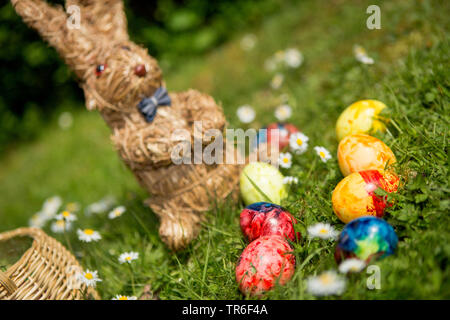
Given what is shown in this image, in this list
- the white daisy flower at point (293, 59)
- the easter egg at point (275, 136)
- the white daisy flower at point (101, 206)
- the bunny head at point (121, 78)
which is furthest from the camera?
the white daisy flower at point (293, 59)

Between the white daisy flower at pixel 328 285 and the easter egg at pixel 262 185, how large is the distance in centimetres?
74

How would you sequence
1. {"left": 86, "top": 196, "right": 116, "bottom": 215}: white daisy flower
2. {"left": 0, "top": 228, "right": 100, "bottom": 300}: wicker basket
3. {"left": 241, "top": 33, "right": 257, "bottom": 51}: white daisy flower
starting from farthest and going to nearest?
{"left": 241, "top": 33, "right": 257, "bottom": 51}: white daisy flower < {"left": 86, "top": 196, "right": 116, "bottom": 215}: white daisy flower < {"left": 0, "top": 228, "right": 100, "bottom": 300}: wicker basket

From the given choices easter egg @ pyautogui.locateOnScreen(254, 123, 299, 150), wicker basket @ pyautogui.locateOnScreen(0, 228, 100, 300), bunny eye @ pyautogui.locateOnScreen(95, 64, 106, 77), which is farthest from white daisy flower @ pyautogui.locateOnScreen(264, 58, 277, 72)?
wicker basket @ pyautogui.locateOnScreen(0, 228, 100, 300)

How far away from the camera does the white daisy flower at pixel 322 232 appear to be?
5.51 feet

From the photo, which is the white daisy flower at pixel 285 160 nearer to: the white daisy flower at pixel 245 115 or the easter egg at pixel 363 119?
the easter egg at pixel 363 119

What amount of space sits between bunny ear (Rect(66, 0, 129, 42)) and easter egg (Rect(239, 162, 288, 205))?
1140 millimetres

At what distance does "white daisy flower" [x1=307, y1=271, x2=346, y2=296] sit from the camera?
1.40 metres

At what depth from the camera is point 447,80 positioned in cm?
221

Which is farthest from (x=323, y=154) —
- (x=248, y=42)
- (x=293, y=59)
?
(x=248, y=42)

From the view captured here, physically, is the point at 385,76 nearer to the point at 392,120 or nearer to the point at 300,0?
the point at 392,120

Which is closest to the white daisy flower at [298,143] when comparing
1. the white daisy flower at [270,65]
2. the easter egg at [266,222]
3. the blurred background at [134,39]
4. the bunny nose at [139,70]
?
the easter egg at [266,222]

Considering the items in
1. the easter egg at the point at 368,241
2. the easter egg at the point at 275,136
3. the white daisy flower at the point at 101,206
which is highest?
the easter egg at the point at 275,136

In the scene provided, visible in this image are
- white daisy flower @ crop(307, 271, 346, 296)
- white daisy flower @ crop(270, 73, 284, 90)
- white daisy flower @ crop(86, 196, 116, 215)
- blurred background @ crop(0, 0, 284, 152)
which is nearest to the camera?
white daisy flower @ crop(307, 271, 346, 296)

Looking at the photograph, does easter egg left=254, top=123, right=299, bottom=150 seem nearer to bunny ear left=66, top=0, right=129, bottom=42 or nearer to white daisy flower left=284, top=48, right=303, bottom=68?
bunny ear left=66, top=0, right=129, bottom=42
